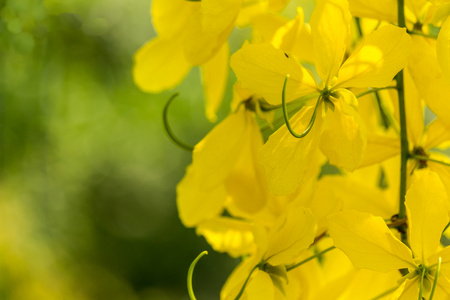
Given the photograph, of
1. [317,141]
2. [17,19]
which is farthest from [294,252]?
[17,19]

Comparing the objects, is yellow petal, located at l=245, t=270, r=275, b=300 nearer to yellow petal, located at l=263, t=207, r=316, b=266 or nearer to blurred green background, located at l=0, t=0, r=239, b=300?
yellow petal, located at l=263, t=207, r=316, b=266

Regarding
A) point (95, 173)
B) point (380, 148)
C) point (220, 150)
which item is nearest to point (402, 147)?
point (380, 148)

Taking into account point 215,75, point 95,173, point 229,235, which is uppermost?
point 215,75

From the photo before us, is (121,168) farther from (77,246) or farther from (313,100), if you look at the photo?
(313,100)

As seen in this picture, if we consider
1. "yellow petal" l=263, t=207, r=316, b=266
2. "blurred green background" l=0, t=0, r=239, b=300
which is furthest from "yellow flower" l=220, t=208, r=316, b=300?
"blurred green background" l=0, t=0, r=239, b=300

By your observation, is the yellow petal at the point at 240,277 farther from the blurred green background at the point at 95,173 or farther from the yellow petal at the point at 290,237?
the blurred green background at the point at 95,173

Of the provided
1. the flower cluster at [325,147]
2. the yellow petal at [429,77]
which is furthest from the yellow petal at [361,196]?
the yellow petal at [429,77]

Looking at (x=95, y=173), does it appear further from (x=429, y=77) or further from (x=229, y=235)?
(x=429, y=77)
